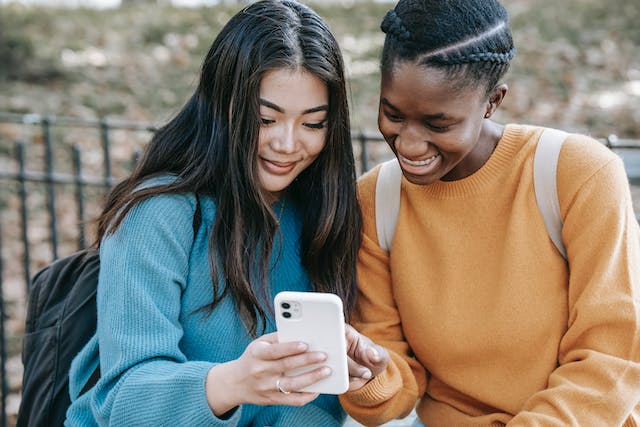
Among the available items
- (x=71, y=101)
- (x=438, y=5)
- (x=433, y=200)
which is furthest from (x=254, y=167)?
(x=71, y=101)

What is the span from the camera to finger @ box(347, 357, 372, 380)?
2.10 meters

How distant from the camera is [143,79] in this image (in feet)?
24.8

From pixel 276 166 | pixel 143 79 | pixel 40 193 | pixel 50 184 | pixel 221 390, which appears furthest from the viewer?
pixel 143 79

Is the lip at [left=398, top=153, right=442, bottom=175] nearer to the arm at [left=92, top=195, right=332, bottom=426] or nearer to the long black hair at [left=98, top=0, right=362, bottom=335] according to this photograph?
the long black hair at [left=98, top=0, right=362, bottom=335]

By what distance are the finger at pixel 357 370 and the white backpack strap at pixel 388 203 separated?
16.7 inches

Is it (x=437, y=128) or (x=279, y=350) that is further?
(x=437, y=128)

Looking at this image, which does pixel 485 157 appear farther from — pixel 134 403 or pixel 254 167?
pixel 134 403

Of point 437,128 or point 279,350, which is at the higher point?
point 437,128

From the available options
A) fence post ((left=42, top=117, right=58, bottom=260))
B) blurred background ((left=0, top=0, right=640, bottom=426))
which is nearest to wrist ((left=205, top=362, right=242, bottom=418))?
fence post ((left=42, top=117, right=58, bottom=260))

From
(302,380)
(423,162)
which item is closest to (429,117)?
(423,162)

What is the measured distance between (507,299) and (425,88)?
0.63m

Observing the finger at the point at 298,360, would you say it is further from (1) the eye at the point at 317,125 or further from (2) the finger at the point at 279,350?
(1) the eye at the point at 317,125

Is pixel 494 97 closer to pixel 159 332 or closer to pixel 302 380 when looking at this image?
pixel 302 380

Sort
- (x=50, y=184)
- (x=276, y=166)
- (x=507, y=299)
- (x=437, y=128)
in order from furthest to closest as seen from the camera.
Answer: (x=50, y=184)
(x=276, y=166)
(x=507, y=299)
(x=437, y=128)
